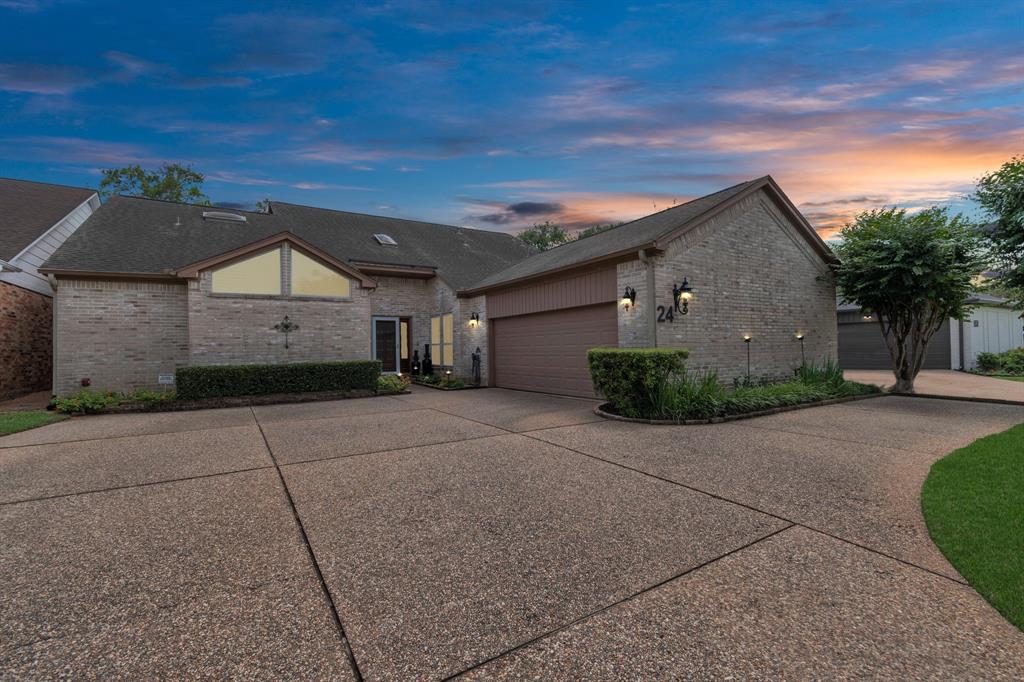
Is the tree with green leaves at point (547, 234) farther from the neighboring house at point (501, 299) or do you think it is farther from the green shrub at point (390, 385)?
the green shrub at point (390, 385)

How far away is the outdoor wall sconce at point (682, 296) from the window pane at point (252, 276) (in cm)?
1048

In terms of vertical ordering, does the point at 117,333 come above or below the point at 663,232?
below

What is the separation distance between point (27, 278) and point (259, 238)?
20.6 ft

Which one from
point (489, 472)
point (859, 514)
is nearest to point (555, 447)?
point (489, 472)

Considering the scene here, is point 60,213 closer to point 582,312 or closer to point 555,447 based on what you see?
point 582,312

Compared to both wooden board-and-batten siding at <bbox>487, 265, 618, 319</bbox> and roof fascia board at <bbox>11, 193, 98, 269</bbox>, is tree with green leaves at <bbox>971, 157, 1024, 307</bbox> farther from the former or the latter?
roof fascia board at <bbox>11, 193, 98, 269</bbox>

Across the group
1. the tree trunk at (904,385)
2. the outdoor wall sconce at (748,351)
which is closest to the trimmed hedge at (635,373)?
the outdoor wall sconce at (748,351)

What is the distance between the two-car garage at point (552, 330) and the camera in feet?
34.2

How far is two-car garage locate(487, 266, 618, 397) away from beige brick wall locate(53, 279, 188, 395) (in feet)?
29.9

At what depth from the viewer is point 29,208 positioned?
14.7 metres

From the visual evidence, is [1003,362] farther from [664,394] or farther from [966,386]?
[664,394]

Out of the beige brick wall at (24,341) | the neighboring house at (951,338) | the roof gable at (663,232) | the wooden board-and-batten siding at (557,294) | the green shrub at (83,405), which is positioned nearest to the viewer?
the green shrub at (83,405)

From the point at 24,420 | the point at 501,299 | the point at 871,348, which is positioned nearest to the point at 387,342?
the point at 501,299

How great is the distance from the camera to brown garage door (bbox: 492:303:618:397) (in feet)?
34.7
